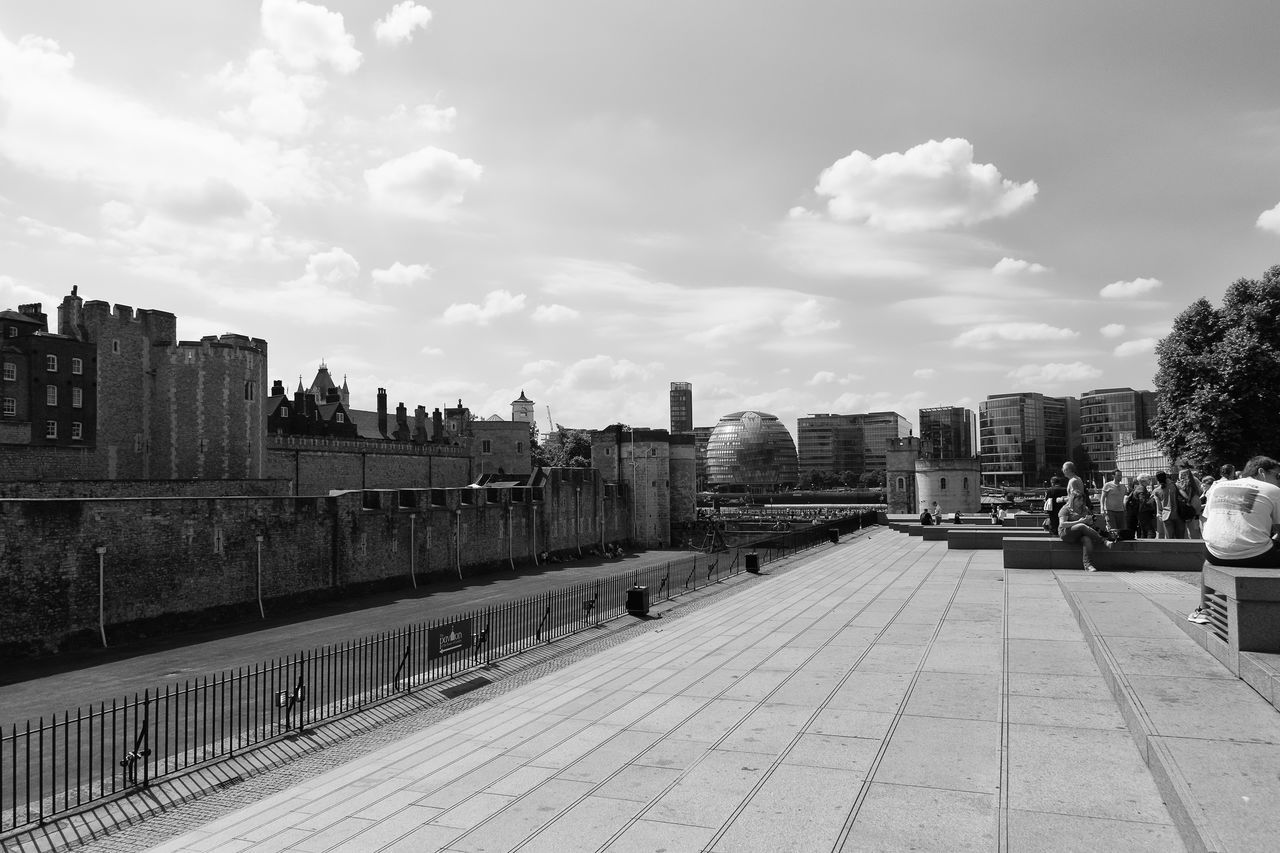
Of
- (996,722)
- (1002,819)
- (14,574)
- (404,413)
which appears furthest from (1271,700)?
(404,413)

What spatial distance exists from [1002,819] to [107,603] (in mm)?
25558

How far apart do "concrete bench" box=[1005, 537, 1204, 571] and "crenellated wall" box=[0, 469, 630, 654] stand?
25.4 meters

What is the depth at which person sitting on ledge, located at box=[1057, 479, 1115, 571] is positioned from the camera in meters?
17.7

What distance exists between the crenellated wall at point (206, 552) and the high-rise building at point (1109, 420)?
139942mm

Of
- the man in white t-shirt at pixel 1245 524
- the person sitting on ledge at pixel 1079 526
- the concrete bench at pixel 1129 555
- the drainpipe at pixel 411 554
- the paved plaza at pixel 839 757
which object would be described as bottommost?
the drainpipe at pixel 411 554

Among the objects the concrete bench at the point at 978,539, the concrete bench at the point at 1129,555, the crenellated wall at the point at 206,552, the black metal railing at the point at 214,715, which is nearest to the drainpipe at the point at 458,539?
the crenellated wall at the point at 206,552

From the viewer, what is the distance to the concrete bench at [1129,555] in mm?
16844

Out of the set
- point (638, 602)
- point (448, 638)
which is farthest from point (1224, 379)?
point (448, 638)

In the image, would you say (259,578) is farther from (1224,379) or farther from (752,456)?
(752,456)

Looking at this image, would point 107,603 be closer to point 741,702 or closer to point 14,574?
point 14,574

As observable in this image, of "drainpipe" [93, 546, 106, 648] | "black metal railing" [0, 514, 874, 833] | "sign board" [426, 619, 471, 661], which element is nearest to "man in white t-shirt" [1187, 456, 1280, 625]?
"black metal railing" [0, 514, 874, 833]

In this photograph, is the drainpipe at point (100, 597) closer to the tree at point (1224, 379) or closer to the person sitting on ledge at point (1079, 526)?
the person sitting on ledge at point (1079, 526)

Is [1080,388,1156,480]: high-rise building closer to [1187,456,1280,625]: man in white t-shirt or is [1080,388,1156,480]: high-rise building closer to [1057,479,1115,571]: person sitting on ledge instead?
[1057,479,1115,571]: person sitting on ledge

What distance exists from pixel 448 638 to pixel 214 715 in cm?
573
